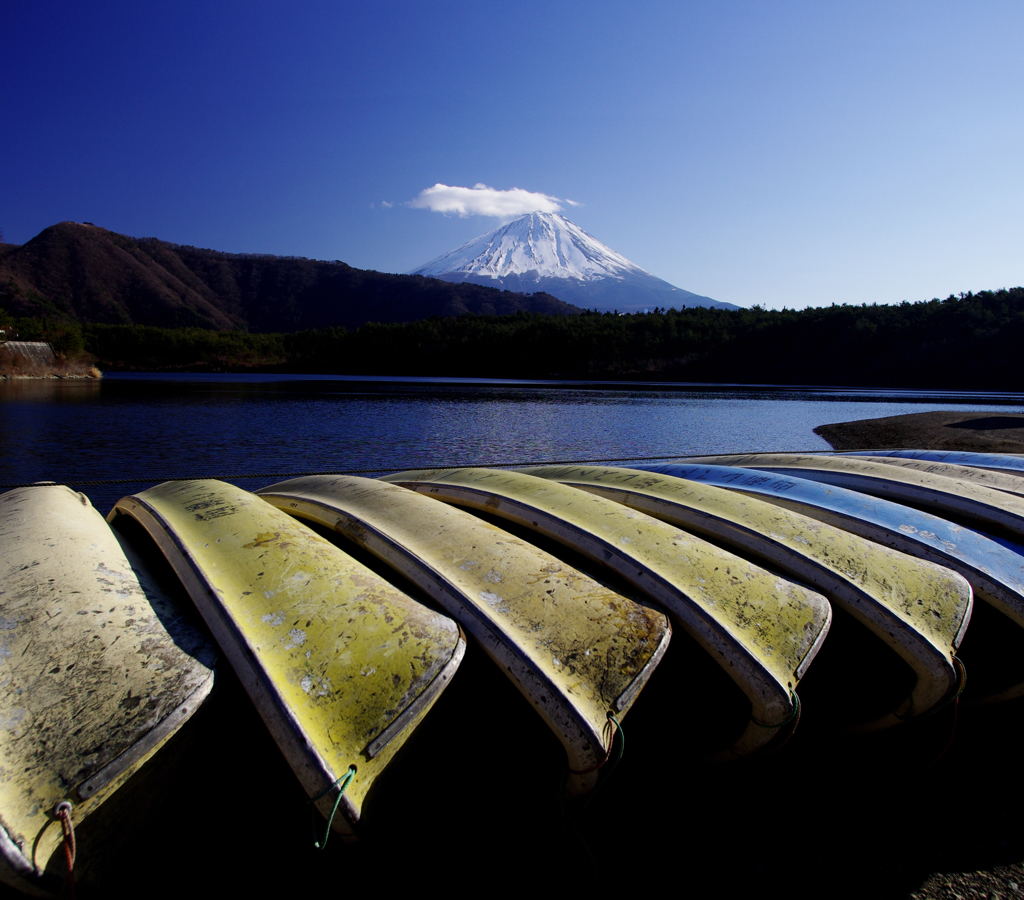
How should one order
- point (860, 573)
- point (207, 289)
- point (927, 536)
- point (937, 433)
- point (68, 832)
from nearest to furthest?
point (68, 832), point (860, 573), point (927, 536), point (937, 433), point (207, 289)

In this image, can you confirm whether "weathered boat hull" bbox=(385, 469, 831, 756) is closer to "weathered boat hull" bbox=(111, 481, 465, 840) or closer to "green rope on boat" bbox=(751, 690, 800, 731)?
"green rope on boat" bbox=(751, 690, 800, 731)

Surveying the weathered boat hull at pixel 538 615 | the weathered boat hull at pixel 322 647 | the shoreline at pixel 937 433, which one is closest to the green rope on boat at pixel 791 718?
the weathered boat hull at pixel 538 615

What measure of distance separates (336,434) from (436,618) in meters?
17.8

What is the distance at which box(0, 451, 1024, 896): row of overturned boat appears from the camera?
1.51 meters

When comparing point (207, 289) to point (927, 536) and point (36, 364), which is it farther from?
point (927, 536)

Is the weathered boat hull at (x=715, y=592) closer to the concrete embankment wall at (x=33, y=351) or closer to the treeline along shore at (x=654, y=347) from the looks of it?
the concrete embankment wall at (x=33, y=351)

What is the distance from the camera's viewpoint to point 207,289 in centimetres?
17100

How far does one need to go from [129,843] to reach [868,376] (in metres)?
72.5

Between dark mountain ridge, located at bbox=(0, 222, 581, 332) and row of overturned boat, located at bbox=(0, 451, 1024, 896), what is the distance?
5613 inches

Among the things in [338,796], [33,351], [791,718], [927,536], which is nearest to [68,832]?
[338,796]

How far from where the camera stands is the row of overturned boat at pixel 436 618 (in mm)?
1511

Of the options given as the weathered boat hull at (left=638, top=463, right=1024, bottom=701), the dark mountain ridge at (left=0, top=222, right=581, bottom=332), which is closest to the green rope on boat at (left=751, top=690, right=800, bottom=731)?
the weathered boat hull at (left=638, top=463, right=1024, bottom=701)

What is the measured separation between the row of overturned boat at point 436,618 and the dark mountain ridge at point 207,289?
14257 cm

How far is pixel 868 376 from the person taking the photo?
62531 millimetres
